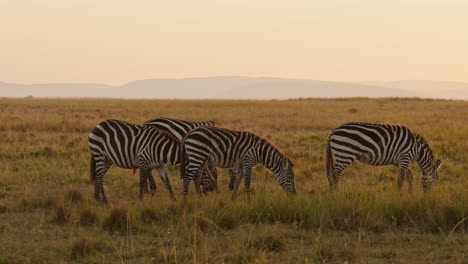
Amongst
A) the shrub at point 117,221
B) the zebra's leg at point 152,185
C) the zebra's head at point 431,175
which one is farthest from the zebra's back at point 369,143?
the shrub at point 117,221

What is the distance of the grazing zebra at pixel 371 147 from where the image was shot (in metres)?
12.2

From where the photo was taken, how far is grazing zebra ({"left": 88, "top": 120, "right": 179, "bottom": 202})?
37.6 ft

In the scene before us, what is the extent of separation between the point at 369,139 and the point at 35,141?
480 inches

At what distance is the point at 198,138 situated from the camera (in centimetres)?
1140

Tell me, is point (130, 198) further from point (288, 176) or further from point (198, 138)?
point (288, 176)

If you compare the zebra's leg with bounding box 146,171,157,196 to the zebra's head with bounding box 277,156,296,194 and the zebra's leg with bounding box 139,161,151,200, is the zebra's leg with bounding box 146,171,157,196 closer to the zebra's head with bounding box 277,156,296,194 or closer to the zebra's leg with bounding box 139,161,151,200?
the zebra's leg with bounding box 139,161,151,200

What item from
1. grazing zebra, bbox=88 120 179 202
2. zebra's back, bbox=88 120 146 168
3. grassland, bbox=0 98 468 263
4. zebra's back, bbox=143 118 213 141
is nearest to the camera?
grassland, bbox=0 98 468 263

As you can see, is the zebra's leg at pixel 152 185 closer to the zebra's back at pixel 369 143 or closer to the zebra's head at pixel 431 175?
the zebra's back at pixel 369 143

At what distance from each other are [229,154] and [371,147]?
2.86 metres

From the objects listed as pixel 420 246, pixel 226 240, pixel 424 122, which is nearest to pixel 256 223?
pixel 226 240

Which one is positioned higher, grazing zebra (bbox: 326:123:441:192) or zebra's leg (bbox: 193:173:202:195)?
grazing zebra (bbox: 326:123:441:192)

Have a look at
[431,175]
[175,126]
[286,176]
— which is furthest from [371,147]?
[175,126]

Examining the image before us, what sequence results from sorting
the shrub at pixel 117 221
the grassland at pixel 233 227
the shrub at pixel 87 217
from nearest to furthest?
the grassland at pixel 233 227, the shrub at pixel 117 221, the shrub at pixel 87 217

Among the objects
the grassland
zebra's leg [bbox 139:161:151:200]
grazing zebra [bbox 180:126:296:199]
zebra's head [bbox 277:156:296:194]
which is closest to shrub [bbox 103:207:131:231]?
the grassland
